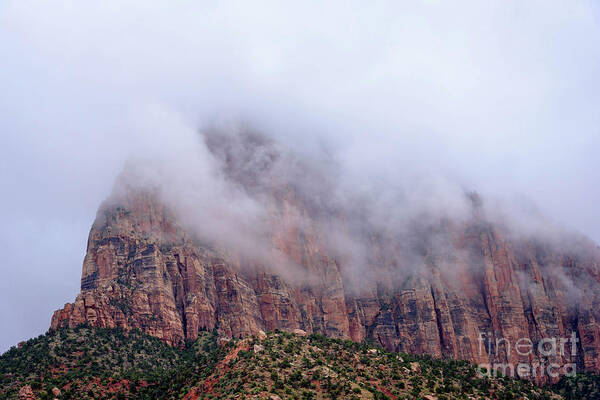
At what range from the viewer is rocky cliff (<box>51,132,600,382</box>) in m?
150

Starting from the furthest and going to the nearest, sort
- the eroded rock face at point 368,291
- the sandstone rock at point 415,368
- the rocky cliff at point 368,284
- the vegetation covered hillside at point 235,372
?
the rocky cliff at point 368,284
the eroded rock face at point 368,291
the sandstone rock at point 415,368
the vegetation covered hillside at point 235,372

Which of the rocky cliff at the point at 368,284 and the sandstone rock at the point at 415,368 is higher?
the rocky cliff at the point at 368,284

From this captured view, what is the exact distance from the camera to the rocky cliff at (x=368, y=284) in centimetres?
15025

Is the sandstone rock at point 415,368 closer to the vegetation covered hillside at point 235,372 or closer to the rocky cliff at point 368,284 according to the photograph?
the vegetation covered hillside at point 235,372

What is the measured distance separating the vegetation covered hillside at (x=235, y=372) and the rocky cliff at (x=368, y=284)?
62.9 feet

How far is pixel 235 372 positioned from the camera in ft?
337

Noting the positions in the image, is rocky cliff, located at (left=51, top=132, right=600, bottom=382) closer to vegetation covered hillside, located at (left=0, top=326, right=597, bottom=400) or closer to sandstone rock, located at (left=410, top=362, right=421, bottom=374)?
vegetation covered hillside, located at (left=0, top=326, right=597, bottom=400)

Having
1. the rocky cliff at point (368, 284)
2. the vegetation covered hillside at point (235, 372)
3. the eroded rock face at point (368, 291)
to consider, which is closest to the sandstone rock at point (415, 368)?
the vegetation covered hillside at point (235, 372)

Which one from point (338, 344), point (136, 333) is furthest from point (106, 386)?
point (338, 344)

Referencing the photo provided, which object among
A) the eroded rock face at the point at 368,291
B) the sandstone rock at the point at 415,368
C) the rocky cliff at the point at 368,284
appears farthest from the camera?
the rocky cliff at the point at 368,284

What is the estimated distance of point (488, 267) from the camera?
185250 mm

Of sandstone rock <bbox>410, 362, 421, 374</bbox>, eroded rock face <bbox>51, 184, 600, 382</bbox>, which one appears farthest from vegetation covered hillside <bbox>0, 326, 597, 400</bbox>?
eroded rock face <bbox>51, 184, 600, 382</bbox>

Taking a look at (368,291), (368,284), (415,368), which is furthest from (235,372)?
(368,284)

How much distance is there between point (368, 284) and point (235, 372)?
93662mm
